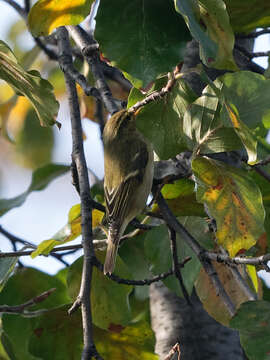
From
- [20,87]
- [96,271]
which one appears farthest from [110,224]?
[20,87]

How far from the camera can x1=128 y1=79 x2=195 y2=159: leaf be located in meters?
1.53

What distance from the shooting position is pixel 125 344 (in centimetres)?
200

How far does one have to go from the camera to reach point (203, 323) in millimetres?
2492

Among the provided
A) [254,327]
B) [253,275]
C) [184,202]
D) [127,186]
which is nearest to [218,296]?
[253,275]

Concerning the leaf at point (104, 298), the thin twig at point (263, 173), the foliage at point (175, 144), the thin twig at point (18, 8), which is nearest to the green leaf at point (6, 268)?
the foliage at point (175, 144)

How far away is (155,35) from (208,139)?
27 cm

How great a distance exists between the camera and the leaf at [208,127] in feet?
4.89

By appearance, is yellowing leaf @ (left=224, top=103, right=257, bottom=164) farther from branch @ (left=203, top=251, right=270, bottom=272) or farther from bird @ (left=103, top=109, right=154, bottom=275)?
bird @ (left=103, top=109, right=154, bottom=275)

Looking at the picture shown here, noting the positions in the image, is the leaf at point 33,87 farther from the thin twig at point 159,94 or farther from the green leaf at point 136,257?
the green leaf at point 136,257

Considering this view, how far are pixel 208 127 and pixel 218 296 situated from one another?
28.2 inches

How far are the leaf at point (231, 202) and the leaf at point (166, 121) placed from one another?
11cm

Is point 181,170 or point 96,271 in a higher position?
point 181,170

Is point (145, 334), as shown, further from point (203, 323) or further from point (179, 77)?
point (179, 77)

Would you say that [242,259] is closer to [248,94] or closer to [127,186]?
[248,94]
